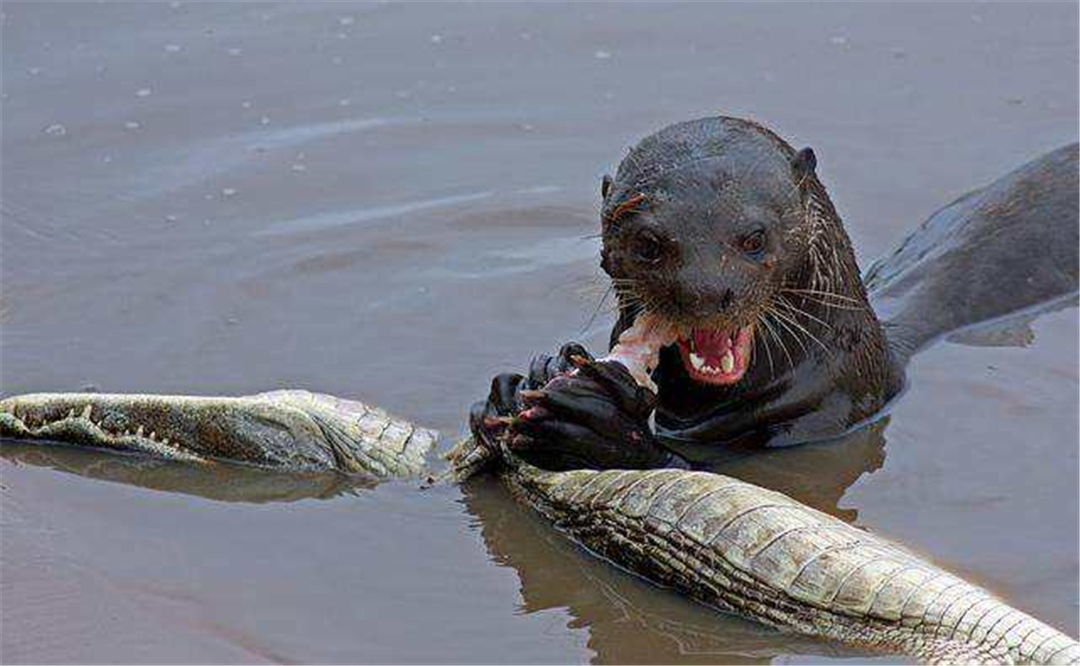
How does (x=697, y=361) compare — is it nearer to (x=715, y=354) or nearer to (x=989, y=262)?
(x=715, y=354)

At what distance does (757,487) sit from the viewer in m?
5.20

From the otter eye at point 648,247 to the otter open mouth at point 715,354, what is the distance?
0.33 metres

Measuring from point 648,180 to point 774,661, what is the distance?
1405mm

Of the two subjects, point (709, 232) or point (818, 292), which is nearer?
point (709, 232)

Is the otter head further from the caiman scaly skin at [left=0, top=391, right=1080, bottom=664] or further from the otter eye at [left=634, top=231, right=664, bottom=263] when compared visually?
the caiman scaly skin at [left=0, top=391, right=1080, bottom=664]

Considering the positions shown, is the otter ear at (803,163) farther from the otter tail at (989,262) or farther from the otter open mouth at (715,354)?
the otter tail at (989,262)

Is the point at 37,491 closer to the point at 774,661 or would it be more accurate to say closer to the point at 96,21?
the point at 774,661

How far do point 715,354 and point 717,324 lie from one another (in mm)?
316

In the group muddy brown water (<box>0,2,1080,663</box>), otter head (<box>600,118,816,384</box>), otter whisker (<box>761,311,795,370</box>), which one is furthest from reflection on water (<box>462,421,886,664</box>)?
otter head (<box>600,118,816,384</box>)

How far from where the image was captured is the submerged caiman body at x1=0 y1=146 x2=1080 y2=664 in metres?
4.73

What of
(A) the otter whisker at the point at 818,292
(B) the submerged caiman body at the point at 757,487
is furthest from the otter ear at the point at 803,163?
(B) the submerged caiman body at the point at 757,487

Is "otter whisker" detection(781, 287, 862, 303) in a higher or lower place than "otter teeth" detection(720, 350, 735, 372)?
higher

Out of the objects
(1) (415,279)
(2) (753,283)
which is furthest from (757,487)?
(1) (415,279)

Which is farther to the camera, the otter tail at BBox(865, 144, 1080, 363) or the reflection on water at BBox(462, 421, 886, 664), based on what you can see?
the otter tail at BBox(865, 144, 1080, 363)
